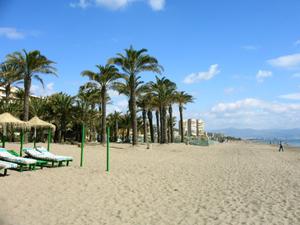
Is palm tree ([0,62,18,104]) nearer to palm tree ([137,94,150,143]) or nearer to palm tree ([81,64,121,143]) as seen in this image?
palm tree ([81,64,121,143])

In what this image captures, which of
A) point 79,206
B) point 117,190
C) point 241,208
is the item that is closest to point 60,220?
point 79,206

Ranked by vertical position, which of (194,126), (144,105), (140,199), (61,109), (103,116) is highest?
(194,126)

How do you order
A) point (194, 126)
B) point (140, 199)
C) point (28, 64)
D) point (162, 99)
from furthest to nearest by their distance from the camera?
point (194, 126) < point (162, 99) < point (28, 64) < point (140, 199)

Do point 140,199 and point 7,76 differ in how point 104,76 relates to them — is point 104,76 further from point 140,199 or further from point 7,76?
point 140,199

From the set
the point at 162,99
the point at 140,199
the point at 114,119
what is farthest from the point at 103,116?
the point at 114,119

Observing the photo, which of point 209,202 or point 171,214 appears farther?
point 209,202

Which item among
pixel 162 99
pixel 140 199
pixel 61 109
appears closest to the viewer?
pixel 140 199

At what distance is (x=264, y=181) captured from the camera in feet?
39.6

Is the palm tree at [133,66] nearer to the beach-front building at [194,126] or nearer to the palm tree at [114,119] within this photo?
the palm tree at [114,119]

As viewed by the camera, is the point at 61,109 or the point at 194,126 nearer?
the point at 61,109

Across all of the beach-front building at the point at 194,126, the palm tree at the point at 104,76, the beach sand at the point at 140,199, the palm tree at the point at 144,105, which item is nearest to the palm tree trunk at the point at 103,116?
the palm tree at the point at 104,76

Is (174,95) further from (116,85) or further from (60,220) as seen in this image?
(60,220)

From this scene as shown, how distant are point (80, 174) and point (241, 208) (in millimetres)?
6517

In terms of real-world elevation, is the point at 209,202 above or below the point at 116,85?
below
